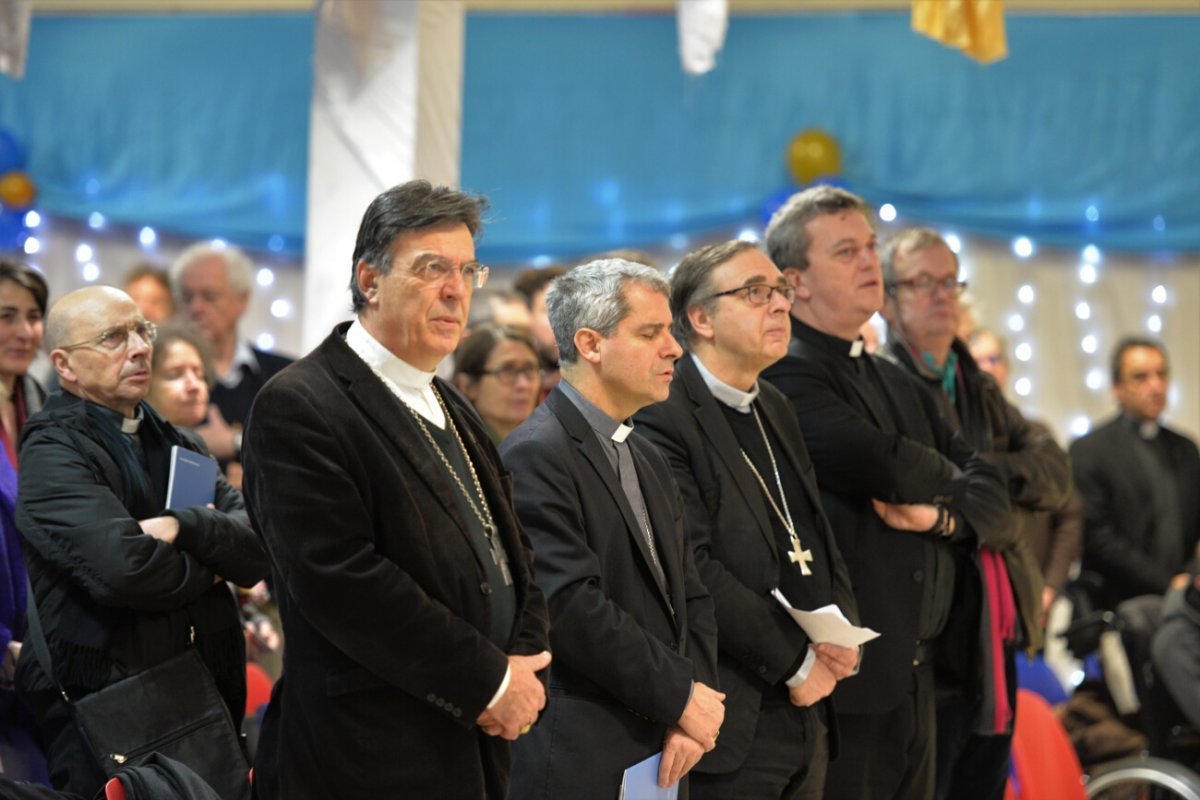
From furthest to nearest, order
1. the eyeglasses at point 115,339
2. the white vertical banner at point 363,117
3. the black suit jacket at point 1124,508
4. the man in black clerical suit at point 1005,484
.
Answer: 1. the black suit jacket at point 1124,508
2. the white vertical banner at point 363,117
3. the man in black clerical suit at point 1005,484
4. the eyeglasses at point 115,339

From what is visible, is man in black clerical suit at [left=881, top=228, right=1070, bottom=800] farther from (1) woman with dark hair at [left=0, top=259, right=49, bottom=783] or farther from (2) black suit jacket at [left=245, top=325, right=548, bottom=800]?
(1) woman with dark hair at [left=0, top=259, right=49, bottom=783]

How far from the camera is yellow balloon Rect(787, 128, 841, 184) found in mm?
7809

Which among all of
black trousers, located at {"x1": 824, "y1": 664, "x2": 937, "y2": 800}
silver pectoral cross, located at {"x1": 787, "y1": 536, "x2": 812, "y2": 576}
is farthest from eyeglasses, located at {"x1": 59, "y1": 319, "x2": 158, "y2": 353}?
black trousers, located at {"x1": 824, "y1": 664, "x2": 937, "y2": 800}

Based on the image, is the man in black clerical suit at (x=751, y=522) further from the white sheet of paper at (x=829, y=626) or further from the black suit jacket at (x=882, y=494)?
the black suit jacket at (x=882, y=494)

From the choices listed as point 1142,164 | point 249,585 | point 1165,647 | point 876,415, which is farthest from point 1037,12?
point 249,585

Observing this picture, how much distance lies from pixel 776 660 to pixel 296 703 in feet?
3.81

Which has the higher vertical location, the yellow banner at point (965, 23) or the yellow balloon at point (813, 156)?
the yellow banner at point (965, 23)

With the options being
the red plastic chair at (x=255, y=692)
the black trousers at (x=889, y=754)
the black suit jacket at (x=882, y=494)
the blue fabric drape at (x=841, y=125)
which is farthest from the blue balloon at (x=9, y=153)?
the black trousers at (x=889, y=754)

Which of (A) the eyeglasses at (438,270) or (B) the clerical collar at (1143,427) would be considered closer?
(A) the eyeglasses at (438,270)

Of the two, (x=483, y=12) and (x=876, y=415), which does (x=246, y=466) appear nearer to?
(x=876, y=415)

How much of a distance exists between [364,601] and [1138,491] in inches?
201

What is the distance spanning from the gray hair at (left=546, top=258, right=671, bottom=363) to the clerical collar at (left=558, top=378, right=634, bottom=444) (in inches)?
3.4

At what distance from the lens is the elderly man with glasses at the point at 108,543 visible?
10.7ft

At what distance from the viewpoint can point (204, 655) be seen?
342cm
